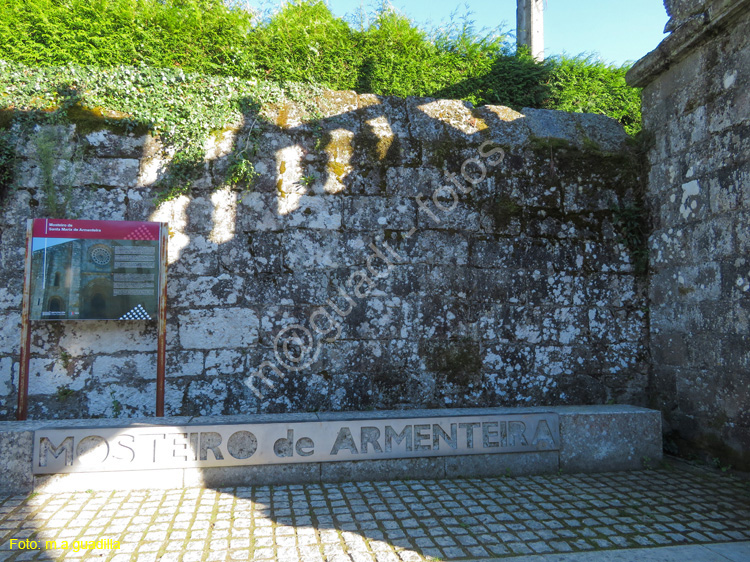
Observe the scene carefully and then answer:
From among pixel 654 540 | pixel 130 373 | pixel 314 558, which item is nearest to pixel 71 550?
pixel 314 558

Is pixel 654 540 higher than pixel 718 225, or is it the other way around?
pixel 718 225

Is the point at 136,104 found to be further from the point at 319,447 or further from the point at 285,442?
the point at 319,447

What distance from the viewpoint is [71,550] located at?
83.7 inches

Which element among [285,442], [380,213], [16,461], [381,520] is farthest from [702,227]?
[16,461]

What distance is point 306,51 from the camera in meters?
4.64

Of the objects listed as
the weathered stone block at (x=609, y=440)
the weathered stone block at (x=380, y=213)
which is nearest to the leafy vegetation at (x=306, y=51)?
the weathered stone block at (x=380, y=213)

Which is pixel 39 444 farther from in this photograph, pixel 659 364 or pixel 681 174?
pixel 681 174

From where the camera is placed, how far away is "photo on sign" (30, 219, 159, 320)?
3184mm

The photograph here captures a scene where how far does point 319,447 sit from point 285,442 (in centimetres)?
21

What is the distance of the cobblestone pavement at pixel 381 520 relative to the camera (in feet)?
7.11

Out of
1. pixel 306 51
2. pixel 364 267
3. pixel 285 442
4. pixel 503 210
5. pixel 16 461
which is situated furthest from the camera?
pixel 306 51

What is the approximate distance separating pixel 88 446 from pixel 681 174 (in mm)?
4386

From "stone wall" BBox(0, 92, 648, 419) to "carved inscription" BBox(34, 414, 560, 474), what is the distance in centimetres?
60

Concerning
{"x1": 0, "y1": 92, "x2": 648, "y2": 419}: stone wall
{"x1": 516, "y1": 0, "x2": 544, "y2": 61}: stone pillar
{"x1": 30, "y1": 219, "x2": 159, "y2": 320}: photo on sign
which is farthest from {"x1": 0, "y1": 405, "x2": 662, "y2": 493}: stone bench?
{"x1": 516, "y1": 0, "x2": 544, "y2": 61}: stone pillar
